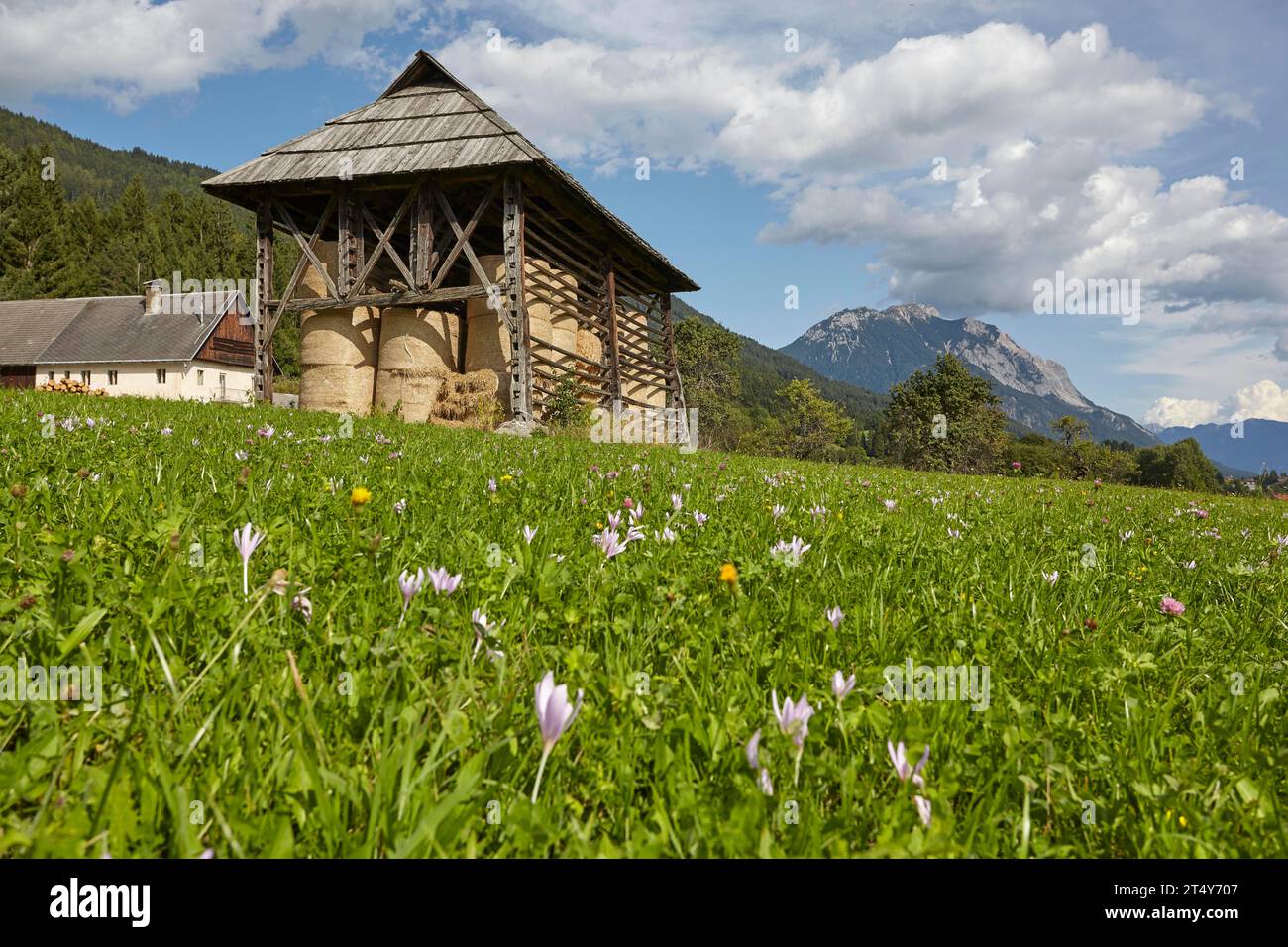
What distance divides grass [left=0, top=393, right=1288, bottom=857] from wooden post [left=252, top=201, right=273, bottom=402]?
17459 mm

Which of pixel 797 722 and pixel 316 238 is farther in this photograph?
pixel 316 238

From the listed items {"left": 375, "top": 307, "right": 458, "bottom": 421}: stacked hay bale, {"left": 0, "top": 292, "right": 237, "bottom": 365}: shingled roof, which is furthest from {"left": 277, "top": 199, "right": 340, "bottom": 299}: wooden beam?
{"left": 0, "top": 292, "right": 237, "bottom": 365}: shingled roof

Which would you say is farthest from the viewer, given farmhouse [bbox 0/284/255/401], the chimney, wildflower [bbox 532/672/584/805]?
the chimney

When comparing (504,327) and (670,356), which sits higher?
(670,356)

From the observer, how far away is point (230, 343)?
2154 inches

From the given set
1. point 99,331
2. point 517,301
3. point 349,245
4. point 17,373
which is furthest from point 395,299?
point 17,373

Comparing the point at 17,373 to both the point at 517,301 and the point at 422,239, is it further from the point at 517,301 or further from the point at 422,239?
the point at 517,301

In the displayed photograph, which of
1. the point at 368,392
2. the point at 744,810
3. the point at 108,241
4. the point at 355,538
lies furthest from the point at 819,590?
the point at 108,241

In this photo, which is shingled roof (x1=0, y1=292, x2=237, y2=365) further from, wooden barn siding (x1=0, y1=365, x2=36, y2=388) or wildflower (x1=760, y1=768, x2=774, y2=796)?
wildflower (x1=760, y1=768, x2=774, y2=796)

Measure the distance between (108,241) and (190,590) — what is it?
10246 centimetres

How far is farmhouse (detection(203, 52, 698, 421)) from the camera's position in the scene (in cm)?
1698

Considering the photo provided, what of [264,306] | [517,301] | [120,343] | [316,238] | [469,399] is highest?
[120,343]

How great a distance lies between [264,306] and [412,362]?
17.5 feet

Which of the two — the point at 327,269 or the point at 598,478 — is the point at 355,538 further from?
the point at 327,269
